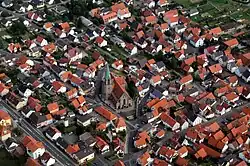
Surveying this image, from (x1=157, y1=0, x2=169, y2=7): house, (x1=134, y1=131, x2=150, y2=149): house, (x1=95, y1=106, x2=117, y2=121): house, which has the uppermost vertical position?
(x1=95, y1=106, x2=117, y2=121): house

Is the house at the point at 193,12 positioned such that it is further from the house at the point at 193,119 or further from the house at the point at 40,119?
the house at the point at 40,119

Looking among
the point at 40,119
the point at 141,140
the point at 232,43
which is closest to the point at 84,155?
the point at 141,140

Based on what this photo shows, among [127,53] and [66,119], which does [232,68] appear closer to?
[127,53]

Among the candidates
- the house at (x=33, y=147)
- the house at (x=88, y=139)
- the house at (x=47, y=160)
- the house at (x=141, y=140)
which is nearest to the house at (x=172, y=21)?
the house at (x=141, y=140)

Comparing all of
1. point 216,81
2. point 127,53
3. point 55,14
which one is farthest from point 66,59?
point 216,81

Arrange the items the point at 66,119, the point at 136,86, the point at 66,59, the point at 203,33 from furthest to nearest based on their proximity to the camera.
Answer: the point at 203,33
the point at 66,59
the point at 136,86
the point at 66,119

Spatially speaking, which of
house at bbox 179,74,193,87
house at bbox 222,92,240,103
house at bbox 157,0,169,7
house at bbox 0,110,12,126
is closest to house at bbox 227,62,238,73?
house at bbox 179,74,193,87

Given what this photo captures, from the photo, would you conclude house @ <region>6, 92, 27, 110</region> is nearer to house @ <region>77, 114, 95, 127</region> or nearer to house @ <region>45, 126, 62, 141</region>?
house @ <region>45, 126, 62, 141</region>
